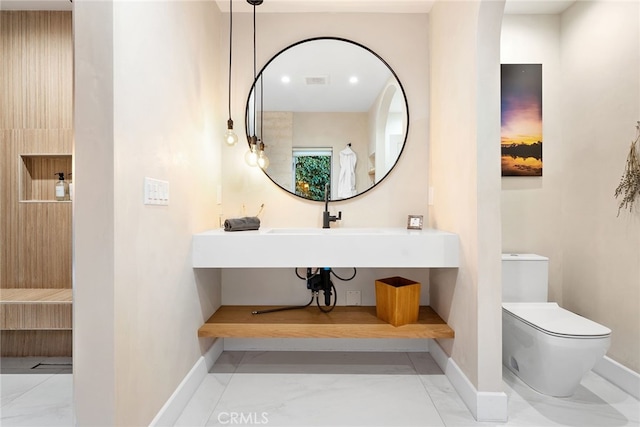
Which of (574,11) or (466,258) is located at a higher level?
(574,11)

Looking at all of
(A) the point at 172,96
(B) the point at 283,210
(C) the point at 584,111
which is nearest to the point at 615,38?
(C) the point at 584,111

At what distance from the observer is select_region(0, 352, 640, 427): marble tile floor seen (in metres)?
1.71

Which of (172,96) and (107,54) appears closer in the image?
(107,54)

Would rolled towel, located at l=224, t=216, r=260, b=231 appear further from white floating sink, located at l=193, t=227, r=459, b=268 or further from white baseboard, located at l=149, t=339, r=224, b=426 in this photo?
white baseboard, located at l=149, t=339, r=224, b=426

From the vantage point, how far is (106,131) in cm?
121

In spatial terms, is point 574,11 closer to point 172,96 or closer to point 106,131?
point 172,96

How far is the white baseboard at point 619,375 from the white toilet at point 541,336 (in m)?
0.40

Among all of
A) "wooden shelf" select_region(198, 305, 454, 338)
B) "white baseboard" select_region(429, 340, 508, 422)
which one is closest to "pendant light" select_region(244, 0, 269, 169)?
"wooden shelf" select_region(198, 305, 454, 338)

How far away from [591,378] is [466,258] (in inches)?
47.1

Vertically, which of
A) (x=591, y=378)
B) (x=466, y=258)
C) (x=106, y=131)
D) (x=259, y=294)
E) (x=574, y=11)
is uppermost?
(x=574, y=11)

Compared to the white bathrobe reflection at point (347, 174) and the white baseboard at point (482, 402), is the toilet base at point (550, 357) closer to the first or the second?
the white baseboard at point (482, 402)

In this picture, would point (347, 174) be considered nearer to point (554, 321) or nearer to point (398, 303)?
point (398, 303)

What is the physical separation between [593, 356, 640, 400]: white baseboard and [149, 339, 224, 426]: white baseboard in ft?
8.13

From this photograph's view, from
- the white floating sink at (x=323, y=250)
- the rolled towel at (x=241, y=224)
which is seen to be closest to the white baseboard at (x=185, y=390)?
the white floating sink at (x=323, y=250)
